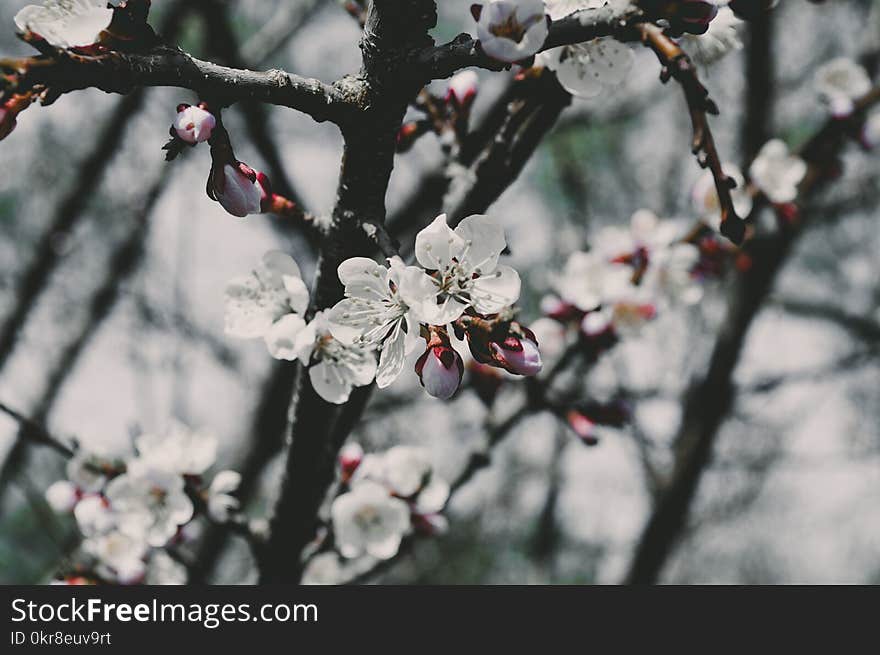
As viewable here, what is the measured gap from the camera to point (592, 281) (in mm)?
1825

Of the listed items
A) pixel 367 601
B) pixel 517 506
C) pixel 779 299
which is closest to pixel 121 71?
pixel 367 601

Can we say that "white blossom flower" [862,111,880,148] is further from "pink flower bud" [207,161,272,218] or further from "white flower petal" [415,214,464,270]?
"pink flower bud" [207,161,272,218]

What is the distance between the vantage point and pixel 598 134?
5.27m

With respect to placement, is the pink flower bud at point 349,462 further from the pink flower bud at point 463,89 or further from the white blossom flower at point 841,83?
the white blossom flower at point 841,83

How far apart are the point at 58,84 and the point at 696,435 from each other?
2.82 meters

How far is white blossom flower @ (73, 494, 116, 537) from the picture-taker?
4.81ft

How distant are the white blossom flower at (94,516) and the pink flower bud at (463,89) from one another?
42.6 inches

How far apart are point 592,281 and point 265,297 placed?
38.2 inches

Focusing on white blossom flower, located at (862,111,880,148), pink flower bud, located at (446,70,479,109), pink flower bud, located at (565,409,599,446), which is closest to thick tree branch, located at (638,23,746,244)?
pink flower bud, located at (446,70,479,109)

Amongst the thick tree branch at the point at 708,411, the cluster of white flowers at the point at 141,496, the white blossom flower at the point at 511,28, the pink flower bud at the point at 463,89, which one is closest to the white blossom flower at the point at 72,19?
the white blossom flower at the point at 511,28

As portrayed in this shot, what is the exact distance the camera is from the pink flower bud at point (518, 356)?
2.83ft

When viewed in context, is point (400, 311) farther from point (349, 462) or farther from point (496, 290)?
point (349, 462)

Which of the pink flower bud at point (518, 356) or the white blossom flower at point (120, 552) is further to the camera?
the white blossom flower at point (120, 552)

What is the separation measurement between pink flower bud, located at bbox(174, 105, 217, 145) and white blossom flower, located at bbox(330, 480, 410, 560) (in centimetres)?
83
